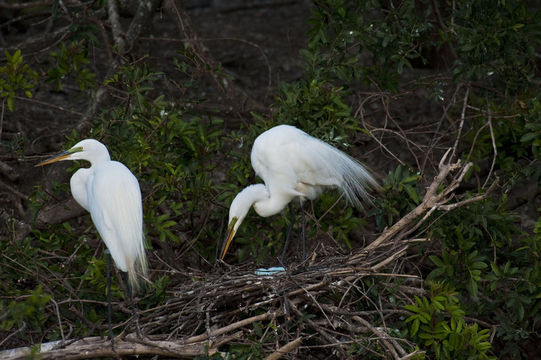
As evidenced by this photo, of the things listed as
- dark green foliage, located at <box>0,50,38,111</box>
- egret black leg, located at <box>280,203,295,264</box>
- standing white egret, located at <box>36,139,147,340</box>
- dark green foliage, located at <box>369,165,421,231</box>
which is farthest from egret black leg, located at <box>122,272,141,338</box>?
dark green foliage, located at <box>369,165,421,231</box>

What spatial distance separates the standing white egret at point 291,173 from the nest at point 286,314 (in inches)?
16.3

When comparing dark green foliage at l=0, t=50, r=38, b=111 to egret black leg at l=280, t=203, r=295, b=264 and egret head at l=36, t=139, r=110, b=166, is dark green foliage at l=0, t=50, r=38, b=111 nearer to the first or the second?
egret head at l=36, t=139, r=110, b=166

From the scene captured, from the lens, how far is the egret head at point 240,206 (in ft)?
14.6

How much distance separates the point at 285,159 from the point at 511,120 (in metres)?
1.46

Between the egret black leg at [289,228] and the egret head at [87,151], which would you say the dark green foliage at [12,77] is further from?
A: the egret black leg at [289,228]

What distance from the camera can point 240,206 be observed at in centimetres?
447

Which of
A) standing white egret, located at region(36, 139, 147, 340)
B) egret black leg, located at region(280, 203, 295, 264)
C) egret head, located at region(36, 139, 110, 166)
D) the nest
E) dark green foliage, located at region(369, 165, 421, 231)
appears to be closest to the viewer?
the nest

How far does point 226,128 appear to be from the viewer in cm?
570

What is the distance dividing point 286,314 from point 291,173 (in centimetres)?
106

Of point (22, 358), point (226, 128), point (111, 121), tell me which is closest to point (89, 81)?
point (111, 121)

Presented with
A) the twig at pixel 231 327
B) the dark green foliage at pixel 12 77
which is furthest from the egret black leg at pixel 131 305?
the dark green foliage at pixel 12 77

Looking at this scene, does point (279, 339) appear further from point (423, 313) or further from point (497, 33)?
point (497, 33)

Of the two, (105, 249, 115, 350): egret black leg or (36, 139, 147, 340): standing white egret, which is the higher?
(36, 139, 147, 340): standing white egret

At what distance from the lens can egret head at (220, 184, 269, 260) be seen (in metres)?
4.46
